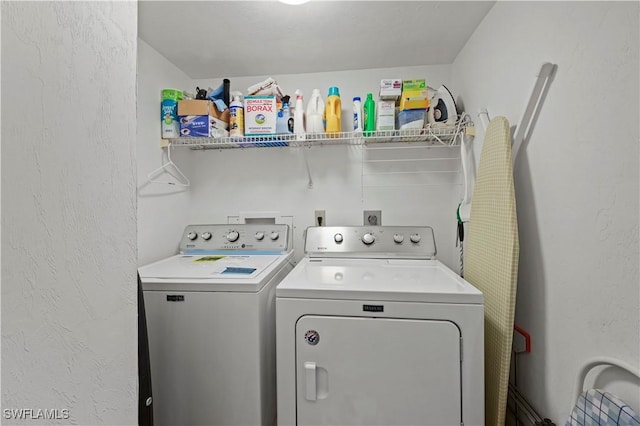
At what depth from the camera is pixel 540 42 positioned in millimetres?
1095

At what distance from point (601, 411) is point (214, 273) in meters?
1.44

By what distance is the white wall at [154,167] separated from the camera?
5.64 feet

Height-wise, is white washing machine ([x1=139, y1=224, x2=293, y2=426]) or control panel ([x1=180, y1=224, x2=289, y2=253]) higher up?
control panel ([x1=180, y1=224, x2=289, y2=253])

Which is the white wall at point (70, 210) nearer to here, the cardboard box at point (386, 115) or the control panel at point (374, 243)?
the control panel at point (374, 243)

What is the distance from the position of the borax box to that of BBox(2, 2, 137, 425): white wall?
3.33 ft

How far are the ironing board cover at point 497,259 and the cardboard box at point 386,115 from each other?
1.87ft

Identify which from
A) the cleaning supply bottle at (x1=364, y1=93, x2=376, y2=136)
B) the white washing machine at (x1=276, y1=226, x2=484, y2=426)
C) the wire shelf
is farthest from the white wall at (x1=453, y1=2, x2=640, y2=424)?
the cleaning supply bottle at (x1=364, y1=93, x2=376, y2=136)

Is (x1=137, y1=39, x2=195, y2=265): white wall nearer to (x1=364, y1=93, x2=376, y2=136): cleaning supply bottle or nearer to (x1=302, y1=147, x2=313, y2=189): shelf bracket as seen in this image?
(x1=302, y1=147, x2=313, y2=189): shelf bracket

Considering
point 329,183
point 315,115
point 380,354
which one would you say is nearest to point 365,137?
point 315,115

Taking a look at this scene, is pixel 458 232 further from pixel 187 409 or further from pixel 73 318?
pixel 73 318

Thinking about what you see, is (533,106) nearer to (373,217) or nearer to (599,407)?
(599,407)

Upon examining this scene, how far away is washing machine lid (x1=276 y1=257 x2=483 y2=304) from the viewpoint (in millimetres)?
1068

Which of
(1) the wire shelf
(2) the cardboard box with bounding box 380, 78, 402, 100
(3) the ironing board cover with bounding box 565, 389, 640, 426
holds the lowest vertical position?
(3) the ironing board cover with bounding box 565, 389, 640, 426

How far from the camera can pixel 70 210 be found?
1.92 ft
